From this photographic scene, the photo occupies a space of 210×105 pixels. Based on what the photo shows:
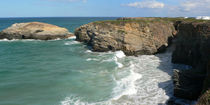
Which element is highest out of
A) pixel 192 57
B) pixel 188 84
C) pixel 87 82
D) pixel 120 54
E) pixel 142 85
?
pixel 192 57

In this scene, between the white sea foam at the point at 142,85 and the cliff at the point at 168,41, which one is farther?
the cliff at the point at 168,41

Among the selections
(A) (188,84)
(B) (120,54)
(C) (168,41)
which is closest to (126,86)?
(A) (188,84)

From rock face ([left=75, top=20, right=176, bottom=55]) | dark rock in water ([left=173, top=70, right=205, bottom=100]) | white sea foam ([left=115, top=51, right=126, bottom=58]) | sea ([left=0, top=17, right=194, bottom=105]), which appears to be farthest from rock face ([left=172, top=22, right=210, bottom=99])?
white sea foam ([left=115, top=51, right=126, bottom=58])

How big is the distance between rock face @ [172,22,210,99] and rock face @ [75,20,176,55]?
21.3 ft

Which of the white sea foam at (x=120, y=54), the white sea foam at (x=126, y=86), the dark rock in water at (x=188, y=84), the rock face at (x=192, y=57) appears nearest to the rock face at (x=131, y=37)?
the white sea foam at (x=120, y=54)

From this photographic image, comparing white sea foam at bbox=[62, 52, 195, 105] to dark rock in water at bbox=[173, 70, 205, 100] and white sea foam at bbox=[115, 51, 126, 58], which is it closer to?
dark rock in water at bbox=[173, 70, 205, 100]

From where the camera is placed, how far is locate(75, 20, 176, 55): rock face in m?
29.4

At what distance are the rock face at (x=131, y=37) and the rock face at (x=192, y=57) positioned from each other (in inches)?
255

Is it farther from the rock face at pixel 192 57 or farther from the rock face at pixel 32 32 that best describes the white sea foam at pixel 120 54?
the rock face at pixel 32 32

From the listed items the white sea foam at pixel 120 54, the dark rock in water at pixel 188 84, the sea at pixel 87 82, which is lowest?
the sea at pixel 87 82

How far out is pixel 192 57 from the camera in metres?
20.9

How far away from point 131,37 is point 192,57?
11.1 m

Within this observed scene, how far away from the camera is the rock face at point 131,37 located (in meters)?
29.4

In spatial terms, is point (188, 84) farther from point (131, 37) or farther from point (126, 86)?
point (131, 37)
